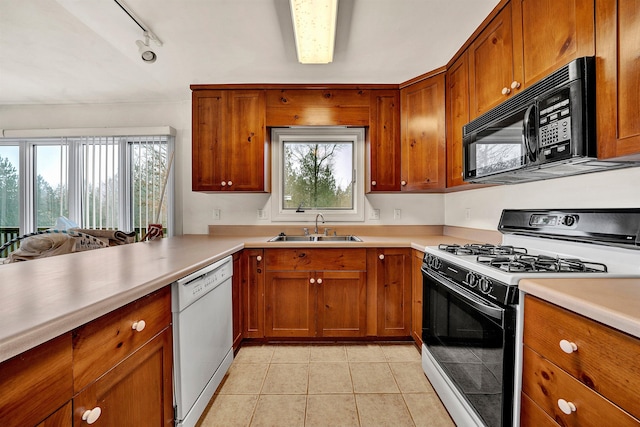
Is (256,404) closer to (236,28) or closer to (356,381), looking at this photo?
(356,381)

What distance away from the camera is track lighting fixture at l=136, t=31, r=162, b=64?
189cm

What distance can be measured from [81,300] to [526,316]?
140 centimetres

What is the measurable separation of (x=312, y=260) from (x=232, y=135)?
4.33ft

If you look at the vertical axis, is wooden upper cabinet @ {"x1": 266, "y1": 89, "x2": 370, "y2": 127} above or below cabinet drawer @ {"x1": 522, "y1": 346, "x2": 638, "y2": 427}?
above

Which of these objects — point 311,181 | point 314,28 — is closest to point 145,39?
point 314,28

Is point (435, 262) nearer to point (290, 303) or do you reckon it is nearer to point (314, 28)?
point (290, 303)

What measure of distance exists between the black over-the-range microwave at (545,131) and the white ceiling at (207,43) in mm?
747

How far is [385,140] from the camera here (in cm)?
257

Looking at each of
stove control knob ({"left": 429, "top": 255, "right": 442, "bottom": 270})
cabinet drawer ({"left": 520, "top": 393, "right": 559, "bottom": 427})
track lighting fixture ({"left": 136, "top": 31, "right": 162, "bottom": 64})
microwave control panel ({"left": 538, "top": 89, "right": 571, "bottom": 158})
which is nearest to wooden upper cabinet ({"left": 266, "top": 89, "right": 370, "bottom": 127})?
track lighting fixture ({"left": 136, "top": 31, "right": 162, "bottom": 64})

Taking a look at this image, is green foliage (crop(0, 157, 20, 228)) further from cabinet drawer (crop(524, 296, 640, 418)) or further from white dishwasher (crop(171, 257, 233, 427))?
cabinet drawer (crop(524, 296, 640, 418))

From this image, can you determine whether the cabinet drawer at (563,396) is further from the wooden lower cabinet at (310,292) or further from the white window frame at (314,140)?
the white window frame at (314,140)

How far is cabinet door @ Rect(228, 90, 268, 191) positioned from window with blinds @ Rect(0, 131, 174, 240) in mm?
887

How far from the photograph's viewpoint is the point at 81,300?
0.78 meters

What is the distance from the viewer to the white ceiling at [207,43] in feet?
5.51
